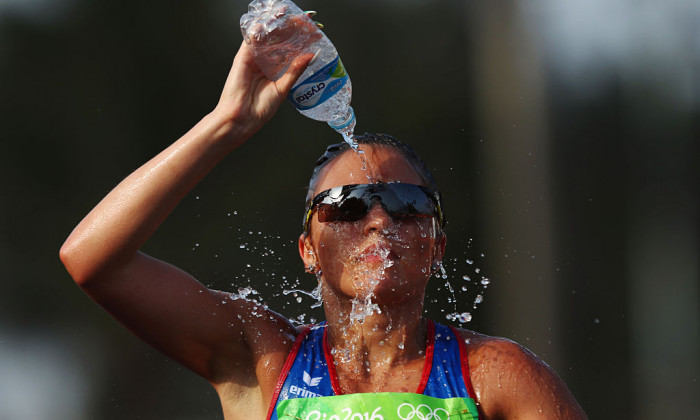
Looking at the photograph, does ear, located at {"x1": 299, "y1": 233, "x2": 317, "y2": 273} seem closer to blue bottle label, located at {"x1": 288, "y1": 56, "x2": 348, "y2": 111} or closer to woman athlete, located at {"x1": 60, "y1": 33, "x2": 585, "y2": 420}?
woman athlete, located at {"x1": 60, "y1": 33, "x2": 585, "y2": 420}

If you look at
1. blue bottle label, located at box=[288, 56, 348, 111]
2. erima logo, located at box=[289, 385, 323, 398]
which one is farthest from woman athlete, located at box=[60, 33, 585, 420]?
blue bottle label, located at box=[288, 56, 348, 111]

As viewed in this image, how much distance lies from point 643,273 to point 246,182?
4183mm

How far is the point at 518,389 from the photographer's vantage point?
8.73 feet

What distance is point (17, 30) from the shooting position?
7578 millimetres

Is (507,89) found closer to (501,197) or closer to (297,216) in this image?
(501,197)

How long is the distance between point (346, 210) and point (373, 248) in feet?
0.57

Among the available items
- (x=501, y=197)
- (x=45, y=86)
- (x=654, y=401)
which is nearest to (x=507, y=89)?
(x=501, y=197)

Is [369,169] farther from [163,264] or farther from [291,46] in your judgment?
[163,264]

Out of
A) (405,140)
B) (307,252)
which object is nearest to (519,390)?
(307,252)

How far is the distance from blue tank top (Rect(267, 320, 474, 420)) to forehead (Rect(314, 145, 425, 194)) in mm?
541

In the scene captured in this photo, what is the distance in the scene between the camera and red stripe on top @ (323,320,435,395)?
9.02ft

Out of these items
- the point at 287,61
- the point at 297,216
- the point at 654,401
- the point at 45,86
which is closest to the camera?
the point at 287,61

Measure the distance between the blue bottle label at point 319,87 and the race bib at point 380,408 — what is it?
945 millimetres

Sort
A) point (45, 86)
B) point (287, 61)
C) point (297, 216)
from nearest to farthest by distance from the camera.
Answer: point (287, 61), point (297, 216), point (45, 86)
